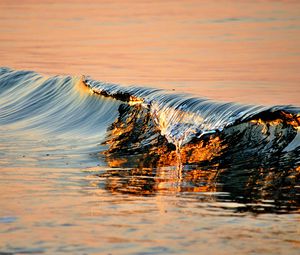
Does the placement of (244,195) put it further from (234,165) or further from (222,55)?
(222,55)

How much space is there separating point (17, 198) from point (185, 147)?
329 cm

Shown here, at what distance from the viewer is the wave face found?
8.87m

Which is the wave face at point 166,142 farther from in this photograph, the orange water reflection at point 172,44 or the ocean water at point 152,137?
the orange water reflection at point 172,44

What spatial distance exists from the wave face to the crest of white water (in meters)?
0.01

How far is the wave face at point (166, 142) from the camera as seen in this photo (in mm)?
8867

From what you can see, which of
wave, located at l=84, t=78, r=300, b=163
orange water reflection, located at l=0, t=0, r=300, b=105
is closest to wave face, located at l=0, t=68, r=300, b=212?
wave, located at l=84, t=78, r=300, b=163

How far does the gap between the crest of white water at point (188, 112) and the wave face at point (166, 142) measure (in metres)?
0.01

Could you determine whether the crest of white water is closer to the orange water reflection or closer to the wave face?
the wave face

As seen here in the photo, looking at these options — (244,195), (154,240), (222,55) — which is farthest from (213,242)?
(222,55)

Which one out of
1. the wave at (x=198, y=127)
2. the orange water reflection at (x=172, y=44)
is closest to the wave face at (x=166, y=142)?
the wave at (x=198, y=127)

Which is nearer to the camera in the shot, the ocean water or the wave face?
the ocean water

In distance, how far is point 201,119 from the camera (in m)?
11.7

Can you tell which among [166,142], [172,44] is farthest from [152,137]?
[172,44]

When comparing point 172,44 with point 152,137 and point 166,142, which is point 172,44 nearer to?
point 152,137
